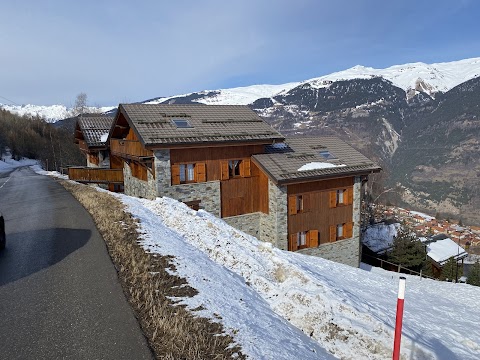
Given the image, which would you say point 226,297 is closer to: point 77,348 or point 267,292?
point 267,292

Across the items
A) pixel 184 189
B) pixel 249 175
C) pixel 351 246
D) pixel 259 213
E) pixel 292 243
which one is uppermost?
pixel 249 175

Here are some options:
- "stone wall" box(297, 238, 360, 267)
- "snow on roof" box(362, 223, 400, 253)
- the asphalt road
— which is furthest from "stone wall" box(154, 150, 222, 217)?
"snow on roof" box(362, 223, 400, 253)

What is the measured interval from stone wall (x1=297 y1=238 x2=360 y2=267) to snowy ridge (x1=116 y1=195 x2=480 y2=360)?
692 centimetres

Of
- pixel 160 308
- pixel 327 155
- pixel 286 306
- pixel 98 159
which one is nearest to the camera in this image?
pixel 160 308

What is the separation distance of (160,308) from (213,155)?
50.4ft

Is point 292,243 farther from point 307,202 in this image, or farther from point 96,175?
point 96,175

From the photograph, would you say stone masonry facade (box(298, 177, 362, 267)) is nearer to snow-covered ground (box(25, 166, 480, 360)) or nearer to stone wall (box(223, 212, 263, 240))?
stone wall (box(223, 212, 263, 240))

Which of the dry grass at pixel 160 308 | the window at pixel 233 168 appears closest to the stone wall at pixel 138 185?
the window at pixel 233 168

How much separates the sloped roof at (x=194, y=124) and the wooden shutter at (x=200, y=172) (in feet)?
4.98

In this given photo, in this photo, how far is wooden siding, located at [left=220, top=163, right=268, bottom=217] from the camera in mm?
21470

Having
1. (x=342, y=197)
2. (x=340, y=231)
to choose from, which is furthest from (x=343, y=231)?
(x=342, y=197)

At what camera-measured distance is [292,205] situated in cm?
2092

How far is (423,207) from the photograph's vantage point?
114375 millimetres

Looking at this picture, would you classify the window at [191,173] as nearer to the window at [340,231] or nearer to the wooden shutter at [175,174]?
the wooden shutter at [175,174]
